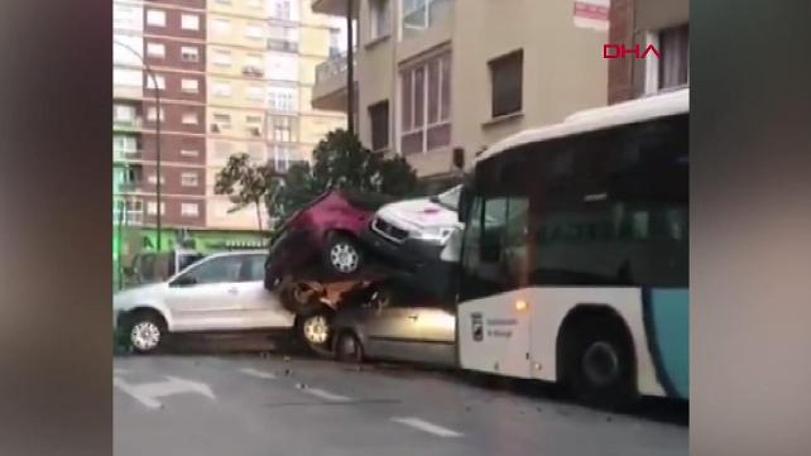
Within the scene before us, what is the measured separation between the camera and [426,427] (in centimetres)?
230

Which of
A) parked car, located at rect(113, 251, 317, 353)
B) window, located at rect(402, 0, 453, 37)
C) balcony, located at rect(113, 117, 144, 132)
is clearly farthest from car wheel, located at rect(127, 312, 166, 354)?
window, located at rect(402, 0, 453, 37)

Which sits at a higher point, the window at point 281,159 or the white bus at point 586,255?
the window at point 281,159

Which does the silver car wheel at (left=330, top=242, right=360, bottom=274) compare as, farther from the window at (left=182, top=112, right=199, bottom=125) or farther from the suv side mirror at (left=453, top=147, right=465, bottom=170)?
the window at (left=182, top=112, right=199, bottom=125)

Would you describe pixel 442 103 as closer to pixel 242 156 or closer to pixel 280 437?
pixel 242 156

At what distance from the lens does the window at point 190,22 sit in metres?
2.16

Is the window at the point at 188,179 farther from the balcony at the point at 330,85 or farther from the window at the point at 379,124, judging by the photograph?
the window at the point at 379,124

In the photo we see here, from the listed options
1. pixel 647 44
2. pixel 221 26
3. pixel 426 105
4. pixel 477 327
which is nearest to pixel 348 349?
pixel 477 327

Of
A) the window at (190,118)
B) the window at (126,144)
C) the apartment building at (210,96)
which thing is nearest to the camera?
the window at (126,144)

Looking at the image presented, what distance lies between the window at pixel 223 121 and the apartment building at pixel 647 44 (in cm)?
104

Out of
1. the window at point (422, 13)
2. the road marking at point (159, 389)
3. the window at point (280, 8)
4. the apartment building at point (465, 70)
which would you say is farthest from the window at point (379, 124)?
the road marking at point (159, 389)

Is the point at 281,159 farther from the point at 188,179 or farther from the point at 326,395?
the point at 326,395

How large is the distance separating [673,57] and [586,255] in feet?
1.94
